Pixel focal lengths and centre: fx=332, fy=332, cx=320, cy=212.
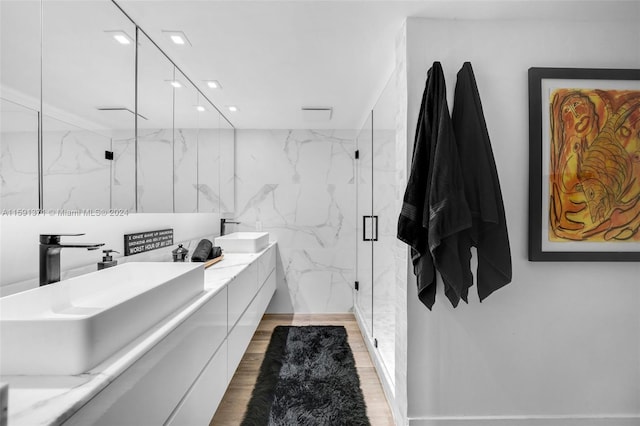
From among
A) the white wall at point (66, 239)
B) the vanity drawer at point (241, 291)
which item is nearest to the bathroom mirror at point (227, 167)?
the white wall at point (66, 239)

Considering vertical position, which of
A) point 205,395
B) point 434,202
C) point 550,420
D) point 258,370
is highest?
point 434,202

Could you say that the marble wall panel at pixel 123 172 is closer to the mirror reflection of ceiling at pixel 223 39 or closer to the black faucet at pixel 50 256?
the mirror reflection of ceiling at pixel 223 39

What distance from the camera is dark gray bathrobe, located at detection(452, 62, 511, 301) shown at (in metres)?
1.53

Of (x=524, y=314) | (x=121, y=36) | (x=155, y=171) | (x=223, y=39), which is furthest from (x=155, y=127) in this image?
(x=524, y=314)

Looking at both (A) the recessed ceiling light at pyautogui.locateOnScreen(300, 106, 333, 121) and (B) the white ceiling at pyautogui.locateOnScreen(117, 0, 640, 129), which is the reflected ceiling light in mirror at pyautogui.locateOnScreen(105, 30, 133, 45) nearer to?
(B) the white ceiling at pyautogui.locateOnScreen(117, 0, 640, 129)

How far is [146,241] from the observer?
204cm

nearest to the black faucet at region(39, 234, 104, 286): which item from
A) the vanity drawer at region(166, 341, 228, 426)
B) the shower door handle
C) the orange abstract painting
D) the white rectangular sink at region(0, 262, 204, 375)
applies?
the white rectangular sink at region(0, 262, 204, 375)

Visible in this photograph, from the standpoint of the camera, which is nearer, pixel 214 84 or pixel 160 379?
pixel 160 379

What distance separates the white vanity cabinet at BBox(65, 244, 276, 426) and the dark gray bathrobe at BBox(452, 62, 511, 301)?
123 centimetres

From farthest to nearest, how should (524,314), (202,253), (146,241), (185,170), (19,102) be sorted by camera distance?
(185,170) → (202,253) → (146,241) → (524,314) → (19,102)

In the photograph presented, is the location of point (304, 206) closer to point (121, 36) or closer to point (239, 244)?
point (239, 244)

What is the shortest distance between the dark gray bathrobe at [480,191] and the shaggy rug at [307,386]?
1.09 meters

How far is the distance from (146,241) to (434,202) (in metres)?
1.69

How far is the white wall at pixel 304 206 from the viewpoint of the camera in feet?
12.3
